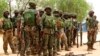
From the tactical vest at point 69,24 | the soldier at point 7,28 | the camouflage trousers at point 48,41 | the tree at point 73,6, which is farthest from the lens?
the tree at point 73,6

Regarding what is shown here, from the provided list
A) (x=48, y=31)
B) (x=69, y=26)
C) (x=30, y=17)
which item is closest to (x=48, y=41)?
(x=48, y=31)

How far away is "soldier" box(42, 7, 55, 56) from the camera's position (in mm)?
15719

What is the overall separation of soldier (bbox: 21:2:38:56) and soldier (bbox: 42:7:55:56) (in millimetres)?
374

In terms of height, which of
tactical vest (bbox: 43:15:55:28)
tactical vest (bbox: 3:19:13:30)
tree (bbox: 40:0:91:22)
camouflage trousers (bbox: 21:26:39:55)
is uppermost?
tactical vest (bbox: 43:15:55:28)

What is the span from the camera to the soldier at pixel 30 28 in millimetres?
15531

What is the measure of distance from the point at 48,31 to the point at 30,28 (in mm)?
738

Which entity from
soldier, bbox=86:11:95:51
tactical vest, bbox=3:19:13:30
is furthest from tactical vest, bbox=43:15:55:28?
soldier, bbox=86:11:95:51

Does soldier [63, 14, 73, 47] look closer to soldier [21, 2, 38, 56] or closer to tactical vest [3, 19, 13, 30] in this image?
tactical vest [3, 19, 13, 30]

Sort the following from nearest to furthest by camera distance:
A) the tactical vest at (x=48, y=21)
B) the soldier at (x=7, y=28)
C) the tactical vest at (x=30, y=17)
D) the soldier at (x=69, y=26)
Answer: the tactical vest at (x=30, y=17) → the tactical vest at (x=48, y=21) → the soldier at (x=7, y=28) → the soldier at (x=69, y=26)

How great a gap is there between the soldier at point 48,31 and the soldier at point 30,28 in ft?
1.23

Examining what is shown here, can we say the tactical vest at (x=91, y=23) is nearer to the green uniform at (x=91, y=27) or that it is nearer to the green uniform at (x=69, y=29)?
the green uniform at (x=91, y=27)

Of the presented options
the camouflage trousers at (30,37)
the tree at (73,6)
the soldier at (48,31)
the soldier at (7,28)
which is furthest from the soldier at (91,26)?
the tree at (73,6)

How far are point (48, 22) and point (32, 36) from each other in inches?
34.4

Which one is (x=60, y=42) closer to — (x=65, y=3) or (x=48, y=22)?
(x=48, y=22)
